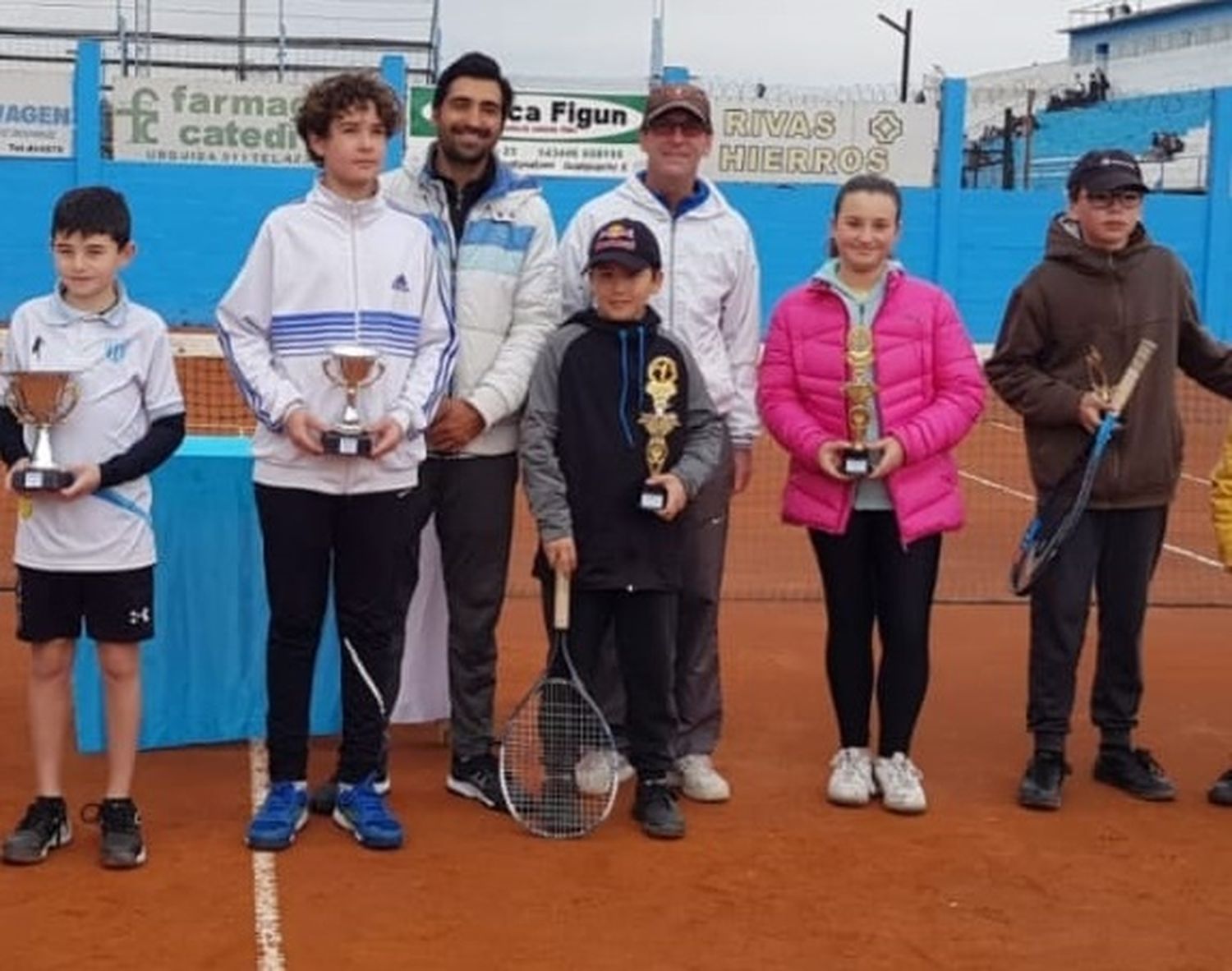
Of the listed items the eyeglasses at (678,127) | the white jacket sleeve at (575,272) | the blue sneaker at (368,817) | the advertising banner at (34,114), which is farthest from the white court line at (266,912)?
the advertising banner at (34,114)

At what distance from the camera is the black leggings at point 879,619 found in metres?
5.39

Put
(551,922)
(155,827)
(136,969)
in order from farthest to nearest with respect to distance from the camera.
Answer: (155,827)
(551,922)
(136,969)

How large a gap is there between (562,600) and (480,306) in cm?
92

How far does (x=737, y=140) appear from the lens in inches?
944

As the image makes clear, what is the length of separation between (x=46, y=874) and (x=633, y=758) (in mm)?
1691

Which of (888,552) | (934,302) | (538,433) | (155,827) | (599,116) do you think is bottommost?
(155,827)

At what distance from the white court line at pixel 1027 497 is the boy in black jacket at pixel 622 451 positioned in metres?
5.47

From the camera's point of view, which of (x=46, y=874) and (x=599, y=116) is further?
(x=599, y=116)

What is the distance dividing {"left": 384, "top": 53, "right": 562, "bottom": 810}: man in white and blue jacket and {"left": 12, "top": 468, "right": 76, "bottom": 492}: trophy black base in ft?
3.59

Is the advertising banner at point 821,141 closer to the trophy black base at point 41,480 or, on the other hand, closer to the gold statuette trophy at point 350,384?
the gold statuette trophy at point 350,384

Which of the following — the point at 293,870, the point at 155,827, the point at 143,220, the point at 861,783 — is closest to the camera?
the point at 293,870

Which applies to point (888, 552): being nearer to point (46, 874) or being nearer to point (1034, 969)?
point (1034, 969)

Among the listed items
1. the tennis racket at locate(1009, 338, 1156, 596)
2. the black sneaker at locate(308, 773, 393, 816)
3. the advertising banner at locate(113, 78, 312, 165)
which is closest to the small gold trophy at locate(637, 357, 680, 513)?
the black sneaker at locate(308, 773, 393, 816)

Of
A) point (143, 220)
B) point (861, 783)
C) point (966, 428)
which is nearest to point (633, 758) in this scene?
point (861, 783)
